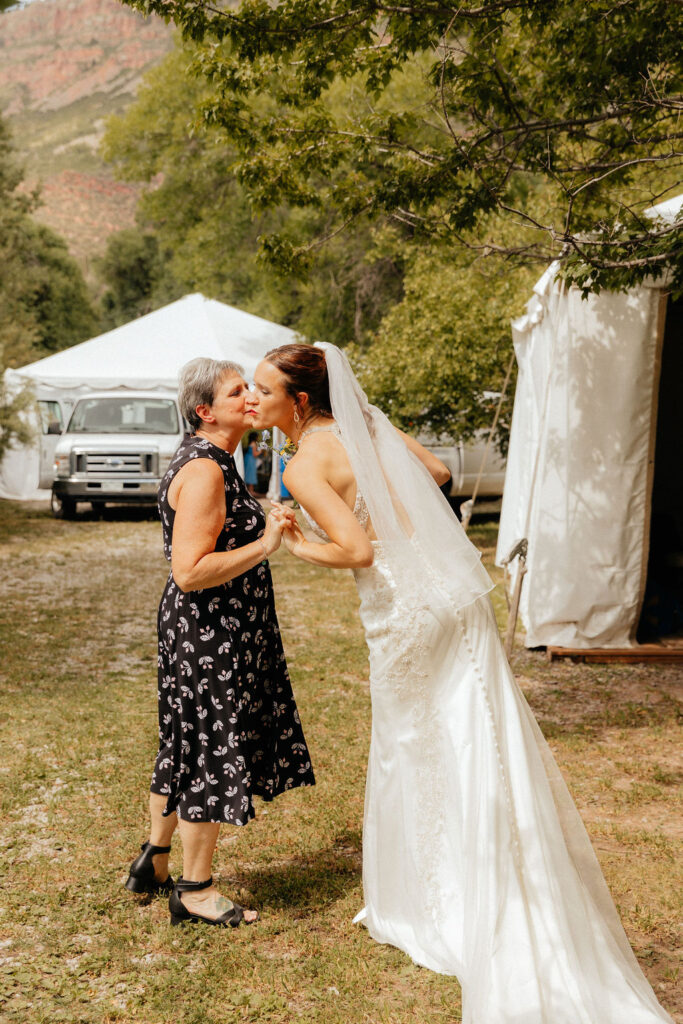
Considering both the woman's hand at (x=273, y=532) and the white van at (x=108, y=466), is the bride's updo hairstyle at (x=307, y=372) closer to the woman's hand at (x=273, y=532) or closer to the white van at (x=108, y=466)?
the woman's hand at (x=273, y=532)

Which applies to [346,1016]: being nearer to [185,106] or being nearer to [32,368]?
[32,368]

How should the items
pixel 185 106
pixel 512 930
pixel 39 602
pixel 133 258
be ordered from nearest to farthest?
pixel 512 930, pixel 39 602, pixel 185 106, pixel 133 258

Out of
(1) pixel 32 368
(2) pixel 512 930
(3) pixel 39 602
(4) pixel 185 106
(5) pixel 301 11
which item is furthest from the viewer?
(4) pixel 185 106

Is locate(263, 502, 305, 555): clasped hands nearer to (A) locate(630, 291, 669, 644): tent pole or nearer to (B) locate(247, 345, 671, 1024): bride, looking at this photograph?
(B) locate(247, 345, 671, 1024): bride

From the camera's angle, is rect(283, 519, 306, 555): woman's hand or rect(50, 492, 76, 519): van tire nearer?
rect(283, 519, 306, 555): woman's hand

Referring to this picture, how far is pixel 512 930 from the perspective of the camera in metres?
2.91

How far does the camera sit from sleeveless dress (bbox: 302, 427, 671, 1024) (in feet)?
9.30

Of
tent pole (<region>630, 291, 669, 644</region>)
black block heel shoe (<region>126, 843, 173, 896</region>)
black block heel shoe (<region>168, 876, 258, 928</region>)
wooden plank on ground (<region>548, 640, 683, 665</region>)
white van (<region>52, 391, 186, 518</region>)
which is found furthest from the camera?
white van (<region>52, 391, 186, 518</region>)

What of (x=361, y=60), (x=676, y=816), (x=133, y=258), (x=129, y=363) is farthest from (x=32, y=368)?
(x=133, y=258)

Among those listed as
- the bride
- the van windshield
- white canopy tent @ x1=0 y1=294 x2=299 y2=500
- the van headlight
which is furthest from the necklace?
white canopy tent @ x1=0 y1=294 x2=299 y2=500

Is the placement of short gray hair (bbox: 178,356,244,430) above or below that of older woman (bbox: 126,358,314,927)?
above

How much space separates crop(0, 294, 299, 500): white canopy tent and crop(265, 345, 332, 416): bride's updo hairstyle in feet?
50.4

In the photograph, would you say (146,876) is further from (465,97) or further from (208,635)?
(465,97)

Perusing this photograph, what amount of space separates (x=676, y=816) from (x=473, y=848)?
78.9 inches
